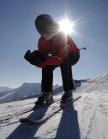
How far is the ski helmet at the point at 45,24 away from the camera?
11.1 feet

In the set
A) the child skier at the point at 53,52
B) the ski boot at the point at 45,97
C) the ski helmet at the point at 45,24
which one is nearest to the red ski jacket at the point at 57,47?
the child skier at the point at 53,52

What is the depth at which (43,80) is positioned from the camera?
3.36 m

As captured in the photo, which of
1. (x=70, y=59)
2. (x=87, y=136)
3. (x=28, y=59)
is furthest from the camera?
(x=70, y=59)

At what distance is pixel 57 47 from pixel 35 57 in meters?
0.90

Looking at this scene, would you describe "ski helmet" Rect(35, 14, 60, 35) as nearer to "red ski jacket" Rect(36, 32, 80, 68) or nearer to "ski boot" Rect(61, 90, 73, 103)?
"red ski jacket" Rect(36, 32, 80, 68)

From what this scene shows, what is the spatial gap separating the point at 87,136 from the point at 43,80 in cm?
227

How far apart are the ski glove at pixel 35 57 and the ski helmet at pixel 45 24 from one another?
994mm

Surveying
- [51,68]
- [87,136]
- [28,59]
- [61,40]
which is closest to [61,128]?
[87,136]

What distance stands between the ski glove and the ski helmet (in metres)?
0.99

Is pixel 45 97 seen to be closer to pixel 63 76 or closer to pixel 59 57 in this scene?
pixel 63 76

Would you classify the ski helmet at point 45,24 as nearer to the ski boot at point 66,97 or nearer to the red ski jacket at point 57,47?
the red ski jacket at point 57,47

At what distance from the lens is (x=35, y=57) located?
2646mm

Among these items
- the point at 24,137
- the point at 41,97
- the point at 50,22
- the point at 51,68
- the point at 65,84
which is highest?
the point at 50,22

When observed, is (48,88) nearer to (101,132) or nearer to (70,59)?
(70,59)
